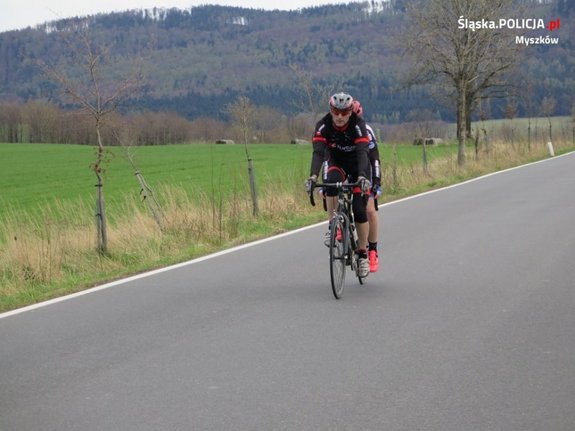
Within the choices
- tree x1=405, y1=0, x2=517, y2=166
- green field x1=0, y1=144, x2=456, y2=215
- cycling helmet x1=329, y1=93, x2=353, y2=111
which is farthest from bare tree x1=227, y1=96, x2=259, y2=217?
tree x1=405, y1=0, x2=517, y2=166

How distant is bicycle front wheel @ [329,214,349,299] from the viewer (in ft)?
28.5

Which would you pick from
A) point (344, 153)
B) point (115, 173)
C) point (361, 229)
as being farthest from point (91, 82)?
point (115, 173)

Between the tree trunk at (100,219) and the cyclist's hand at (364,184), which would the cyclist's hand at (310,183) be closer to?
the cyclist's hand at (364,184)

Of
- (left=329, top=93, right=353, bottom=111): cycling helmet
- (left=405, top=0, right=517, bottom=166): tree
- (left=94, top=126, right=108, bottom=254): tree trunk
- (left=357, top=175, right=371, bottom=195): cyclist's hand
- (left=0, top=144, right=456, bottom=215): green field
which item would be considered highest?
(left=405, top=0, right=517, bottom=166): tree

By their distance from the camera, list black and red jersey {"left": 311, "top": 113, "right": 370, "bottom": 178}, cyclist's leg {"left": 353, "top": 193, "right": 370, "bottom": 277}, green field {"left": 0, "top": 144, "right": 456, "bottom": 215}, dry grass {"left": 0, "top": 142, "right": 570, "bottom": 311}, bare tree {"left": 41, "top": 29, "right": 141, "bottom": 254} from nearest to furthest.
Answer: black and red jersey {"left": 311, "top": 113, "right": 370, "bottom": 178} → cyclist's leg {"left": 353, "top": 193, "right": 370, "bottom": 277} → dry grass {"left": 0, "top": 142, "right": 570, "bottom": 311} → bare tree {"left": 41, "top": 29, "right": 141, "bottom": 254} → green field {"left": 0, "top": 144, "right": 456, "bottom": 215}

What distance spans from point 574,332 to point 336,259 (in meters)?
2.44

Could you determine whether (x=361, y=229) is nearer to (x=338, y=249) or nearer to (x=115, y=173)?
(x=338, y=249)

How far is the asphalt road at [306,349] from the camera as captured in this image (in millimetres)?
5145

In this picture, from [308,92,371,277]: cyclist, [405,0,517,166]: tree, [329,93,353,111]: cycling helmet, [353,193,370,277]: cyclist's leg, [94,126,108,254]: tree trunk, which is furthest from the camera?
[405,0,517,166]: tree

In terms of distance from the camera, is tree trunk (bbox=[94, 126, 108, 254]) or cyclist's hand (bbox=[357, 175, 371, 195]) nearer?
cyclist's hand (bbox=[357, 175, 371, 195])

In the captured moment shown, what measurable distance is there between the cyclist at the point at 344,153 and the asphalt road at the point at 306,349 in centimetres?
74

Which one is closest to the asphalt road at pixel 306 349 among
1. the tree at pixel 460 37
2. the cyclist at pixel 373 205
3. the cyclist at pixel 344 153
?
the cyclist at pixel 373 205

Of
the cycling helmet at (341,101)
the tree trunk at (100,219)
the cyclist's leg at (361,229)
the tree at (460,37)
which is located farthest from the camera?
the tree at (460,37)

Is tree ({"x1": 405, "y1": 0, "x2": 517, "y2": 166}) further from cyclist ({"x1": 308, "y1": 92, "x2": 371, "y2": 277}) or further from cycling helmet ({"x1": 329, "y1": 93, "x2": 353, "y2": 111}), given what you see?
cycling helmet ({"x1": 329, "y1": 93, "x2": 353, "y2": 111})
